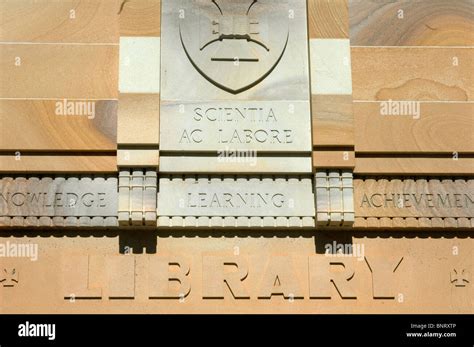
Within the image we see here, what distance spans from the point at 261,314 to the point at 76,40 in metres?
5.97

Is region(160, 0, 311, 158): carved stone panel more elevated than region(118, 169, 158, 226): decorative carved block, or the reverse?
region(160, 0, 311, 158): carved stone panel

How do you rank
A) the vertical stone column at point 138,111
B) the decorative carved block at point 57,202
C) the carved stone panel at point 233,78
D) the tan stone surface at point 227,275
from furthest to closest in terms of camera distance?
the carved stone panel at point 233,78
the decorative carved block at point 57,202
the vertical stone column at point 138,111
the tan stone surface at point 227,275

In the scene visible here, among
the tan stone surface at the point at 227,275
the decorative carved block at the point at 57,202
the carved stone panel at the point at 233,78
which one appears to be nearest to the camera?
the tan stone surface at the point at 227,275

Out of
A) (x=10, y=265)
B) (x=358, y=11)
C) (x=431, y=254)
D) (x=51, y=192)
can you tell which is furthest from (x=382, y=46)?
(x=10, y=265)

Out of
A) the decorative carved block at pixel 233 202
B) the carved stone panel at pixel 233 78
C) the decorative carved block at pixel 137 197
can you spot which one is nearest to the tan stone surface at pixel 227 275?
the decorative carved block at pixel 233 202

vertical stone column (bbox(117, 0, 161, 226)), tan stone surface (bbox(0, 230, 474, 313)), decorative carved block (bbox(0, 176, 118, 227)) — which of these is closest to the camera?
tan stone surface (bbox(0, 230, 474, 313))

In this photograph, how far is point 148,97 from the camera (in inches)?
589

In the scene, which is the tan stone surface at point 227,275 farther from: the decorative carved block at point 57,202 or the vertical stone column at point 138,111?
the vertical stone column at point 138,111

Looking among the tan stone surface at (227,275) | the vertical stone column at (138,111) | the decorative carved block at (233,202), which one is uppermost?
the vertical stone column at (138,111)

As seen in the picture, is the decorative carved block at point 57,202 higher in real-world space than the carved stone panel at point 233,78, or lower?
lower

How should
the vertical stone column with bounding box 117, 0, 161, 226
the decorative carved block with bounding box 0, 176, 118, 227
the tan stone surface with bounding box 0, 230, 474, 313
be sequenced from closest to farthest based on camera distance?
the tan stone surface with bounding box 0, 230, 474, 313, the vertical stone column with bounding box 117, 0, 161, 226, the decorative carved block with bounding box 0, 176, 118, 227

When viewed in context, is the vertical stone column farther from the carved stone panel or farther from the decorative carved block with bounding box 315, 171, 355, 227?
the decorative carved block with bounding box 315, 171, 355, 227

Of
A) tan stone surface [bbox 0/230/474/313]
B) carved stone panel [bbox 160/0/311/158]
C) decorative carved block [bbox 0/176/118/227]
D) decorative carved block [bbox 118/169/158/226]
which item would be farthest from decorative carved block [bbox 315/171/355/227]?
decorative carved block [bbox 0/176/118/227]
